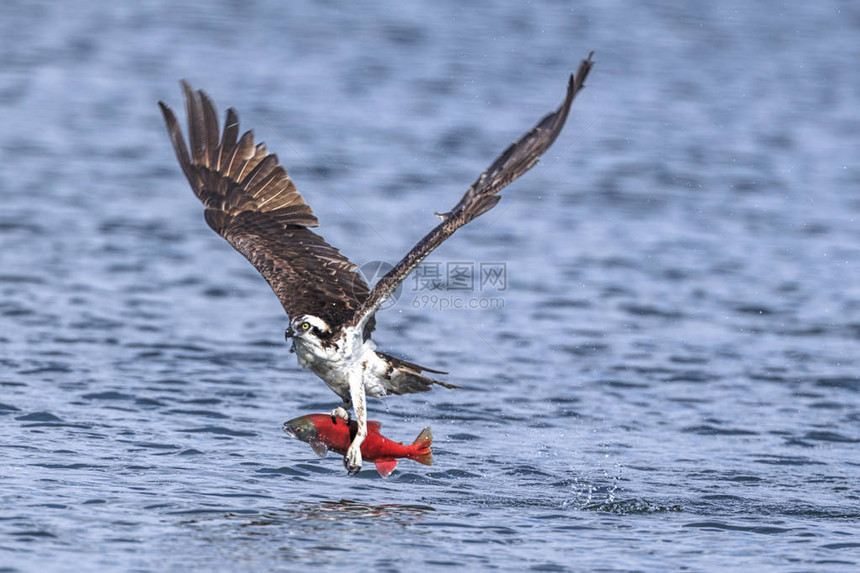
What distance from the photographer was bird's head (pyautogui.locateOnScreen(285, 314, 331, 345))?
9.31 m

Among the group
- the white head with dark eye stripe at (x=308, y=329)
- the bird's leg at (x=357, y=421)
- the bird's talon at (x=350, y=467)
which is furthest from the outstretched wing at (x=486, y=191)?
the bird's talon at (x=350, y=467)

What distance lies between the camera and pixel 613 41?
3102 cm

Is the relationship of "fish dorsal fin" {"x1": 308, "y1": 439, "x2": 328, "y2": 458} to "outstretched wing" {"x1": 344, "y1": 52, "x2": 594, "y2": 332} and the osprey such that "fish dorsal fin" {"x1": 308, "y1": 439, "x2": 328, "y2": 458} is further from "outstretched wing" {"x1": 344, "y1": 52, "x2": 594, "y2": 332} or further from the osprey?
"outstretched wing" {"x1": 344, "y1": 52, "x2": 594, "y2": 332}

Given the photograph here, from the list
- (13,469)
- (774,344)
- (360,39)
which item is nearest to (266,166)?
(13,469)

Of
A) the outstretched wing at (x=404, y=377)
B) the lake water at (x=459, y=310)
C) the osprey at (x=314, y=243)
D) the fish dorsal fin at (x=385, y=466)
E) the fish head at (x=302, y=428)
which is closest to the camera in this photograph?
the osprey at (x=314, y=243)

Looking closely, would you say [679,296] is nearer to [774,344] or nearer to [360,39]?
[774,344]

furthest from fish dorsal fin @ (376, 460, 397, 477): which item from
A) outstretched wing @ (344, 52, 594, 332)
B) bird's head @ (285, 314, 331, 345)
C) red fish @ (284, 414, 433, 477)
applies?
outstretched wing @ (344, 52, 594, 332)

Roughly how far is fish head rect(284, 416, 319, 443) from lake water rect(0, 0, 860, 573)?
0.44 m

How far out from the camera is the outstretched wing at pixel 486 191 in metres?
8.70

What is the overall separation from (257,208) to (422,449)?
116 inches

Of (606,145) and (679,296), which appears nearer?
(679,296)

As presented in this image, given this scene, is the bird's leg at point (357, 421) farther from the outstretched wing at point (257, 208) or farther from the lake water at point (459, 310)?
the outstretched wing at point (257, 208)

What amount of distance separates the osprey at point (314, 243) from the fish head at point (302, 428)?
0.90 feet

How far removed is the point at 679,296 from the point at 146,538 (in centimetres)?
923
